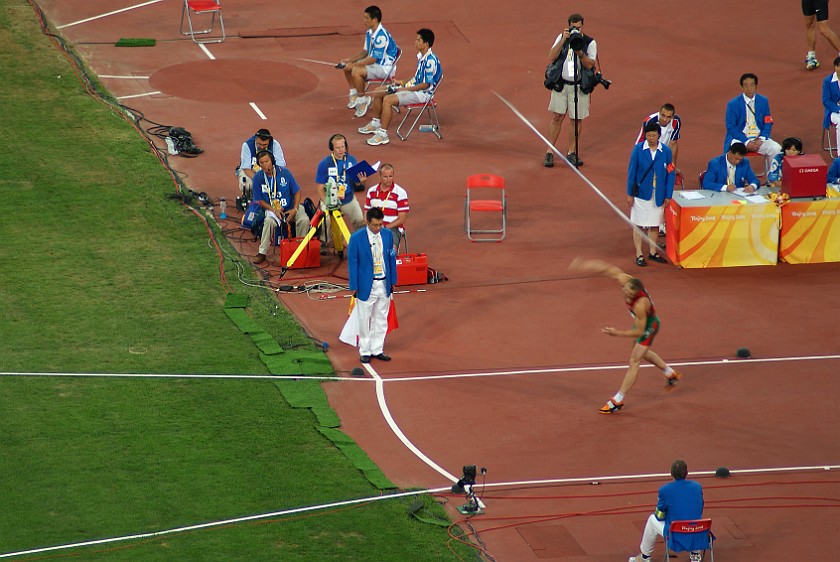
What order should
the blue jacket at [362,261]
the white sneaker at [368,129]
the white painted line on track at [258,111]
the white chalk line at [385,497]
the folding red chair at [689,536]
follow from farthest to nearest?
the white painted line on track at [258,111], the white sneaker at [368,129], the blue jacket at [362,261], the white chalk line at [385,497], the folding red chair at [689,536]

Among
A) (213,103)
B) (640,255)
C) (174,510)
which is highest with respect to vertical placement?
(213,103)

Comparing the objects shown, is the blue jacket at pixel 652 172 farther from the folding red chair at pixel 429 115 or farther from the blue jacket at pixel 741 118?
the folding red chair at pixel 429 115

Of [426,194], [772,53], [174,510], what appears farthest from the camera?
[772,53]

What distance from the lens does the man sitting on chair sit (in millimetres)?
23375

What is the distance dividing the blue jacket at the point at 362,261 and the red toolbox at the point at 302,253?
9.52 feet

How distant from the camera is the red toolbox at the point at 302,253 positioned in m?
19.3

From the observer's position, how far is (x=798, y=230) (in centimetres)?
1947

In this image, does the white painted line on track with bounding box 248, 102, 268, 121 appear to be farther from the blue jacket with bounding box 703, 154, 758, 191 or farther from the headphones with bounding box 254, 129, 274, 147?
the blue jacket with bounding box 703, 154, 758, 191

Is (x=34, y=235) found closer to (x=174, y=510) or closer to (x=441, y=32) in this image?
(x=174, y=510)

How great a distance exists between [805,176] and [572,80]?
4503 mm

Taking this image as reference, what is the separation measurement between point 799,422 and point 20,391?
8772mm

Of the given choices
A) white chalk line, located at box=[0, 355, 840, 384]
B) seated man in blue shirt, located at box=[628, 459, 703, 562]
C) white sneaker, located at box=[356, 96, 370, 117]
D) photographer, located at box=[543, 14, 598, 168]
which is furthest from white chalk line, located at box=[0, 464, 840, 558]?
white sneaker, located at box=[356, 96, 370, 117]

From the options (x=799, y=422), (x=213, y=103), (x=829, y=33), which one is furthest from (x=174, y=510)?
(x=829, y=33)

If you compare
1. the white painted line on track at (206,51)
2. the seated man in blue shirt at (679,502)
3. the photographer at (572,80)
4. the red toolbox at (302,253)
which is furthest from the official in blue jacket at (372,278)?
the white painted line on track at (206,51)
